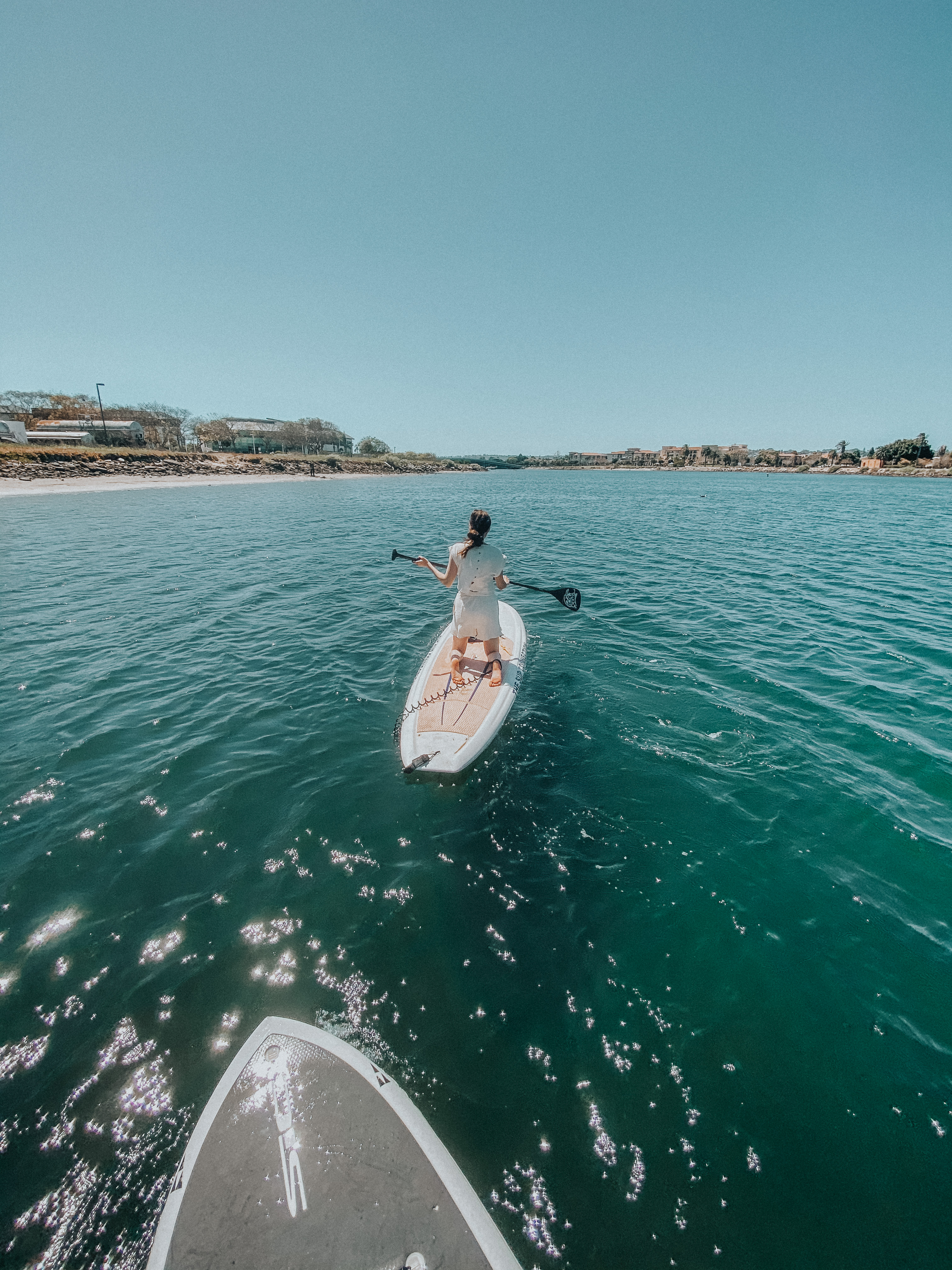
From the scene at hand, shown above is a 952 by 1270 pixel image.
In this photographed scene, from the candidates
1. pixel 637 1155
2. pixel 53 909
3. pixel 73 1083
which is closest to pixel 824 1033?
pixel 637 1155

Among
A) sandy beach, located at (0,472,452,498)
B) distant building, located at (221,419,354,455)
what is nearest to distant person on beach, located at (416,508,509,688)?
sandy beach, located at (0,472,452,498)

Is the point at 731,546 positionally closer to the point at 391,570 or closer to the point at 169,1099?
the point at 391,570

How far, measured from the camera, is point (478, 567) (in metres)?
7.67

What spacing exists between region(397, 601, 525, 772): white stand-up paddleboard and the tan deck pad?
0.03 feet

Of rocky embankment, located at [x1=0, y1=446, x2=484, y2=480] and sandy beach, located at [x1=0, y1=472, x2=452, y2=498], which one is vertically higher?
rocky embankment, located at [x1=0, y1=446, x2=484, y2=480]

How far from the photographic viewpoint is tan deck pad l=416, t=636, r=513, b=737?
6906 mm

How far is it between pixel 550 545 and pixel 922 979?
22.3 m

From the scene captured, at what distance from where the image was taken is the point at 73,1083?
11.3 ft

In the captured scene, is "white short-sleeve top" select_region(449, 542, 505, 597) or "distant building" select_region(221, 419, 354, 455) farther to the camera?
"distant building" select_region(221, 419, 354, 455)

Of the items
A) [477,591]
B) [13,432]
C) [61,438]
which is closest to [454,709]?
[477,591]

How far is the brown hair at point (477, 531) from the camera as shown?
23.9 ft

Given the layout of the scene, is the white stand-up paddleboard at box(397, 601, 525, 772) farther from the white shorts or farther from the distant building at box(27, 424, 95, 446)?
the distant building at box(27, 424, 95, 446)

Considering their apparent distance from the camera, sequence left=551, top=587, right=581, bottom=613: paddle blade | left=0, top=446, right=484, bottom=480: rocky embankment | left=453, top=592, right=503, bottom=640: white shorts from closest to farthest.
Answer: left=453, top=592, right=503, bottom=640: white shorts < left=551, top=587, right=581, bottom=613: paddle blade < left=0, top=446, right=484, bottom=480: rocky embankment

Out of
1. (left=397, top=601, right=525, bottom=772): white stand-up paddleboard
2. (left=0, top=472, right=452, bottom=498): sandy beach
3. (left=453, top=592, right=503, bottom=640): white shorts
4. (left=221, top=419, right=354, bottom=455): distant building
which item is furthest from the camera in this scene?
(left=221, top=419, right=354, bottom=455): distant building
